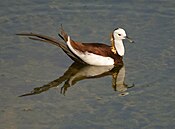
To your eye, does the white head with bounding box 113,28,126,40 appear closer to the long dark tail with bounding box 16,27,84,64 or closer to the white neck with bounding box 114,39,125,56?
the white neck with bounding box 114,39,125,56

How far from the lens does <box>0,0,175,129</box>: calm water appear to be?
390 inches

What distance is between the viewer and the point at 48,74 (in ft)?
37.0

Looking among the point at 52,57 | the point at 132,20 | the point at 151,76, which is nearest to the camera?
the point at 151,76

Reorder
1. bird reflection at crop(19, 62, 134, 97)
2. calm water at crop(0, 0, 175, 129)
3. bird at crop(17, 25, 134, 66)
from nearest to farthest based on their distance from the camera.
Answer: calm water at crop(0, 0, 175, 129), bird reflection at crop(19, 62, 134, 97), bird at crop(17, 25, 134, 66)

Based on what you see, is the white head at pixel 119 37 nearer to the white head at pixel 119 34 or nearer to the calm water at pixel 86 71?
the white head at pixel 119 34

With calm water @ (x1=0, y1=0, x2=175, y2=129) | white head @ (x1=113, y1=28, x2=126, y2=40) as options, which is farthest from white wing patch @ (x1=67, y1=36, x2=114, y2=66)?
white head @ (x1=113, y1=28, x2=126, y2=40)

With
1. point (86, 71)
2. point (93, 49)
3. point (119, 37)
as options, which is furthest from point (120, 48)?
point (86, 71)

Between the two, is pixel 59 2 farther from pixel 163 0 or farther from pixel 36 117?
pixel 36 117

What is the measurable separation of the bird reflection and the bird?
0.09 meters

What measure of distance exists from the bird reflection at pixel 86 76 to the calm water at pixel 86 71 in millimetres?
16

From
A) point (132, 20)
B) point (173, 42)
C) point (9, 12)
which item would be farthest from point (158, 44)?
point (9, 12)

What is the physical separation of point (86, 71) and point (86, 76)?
23 cm

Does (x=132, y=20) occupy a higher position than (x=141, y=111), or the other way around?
(x=132, y=20)

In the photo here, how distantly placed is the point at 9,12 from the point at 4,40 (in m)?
1.12
